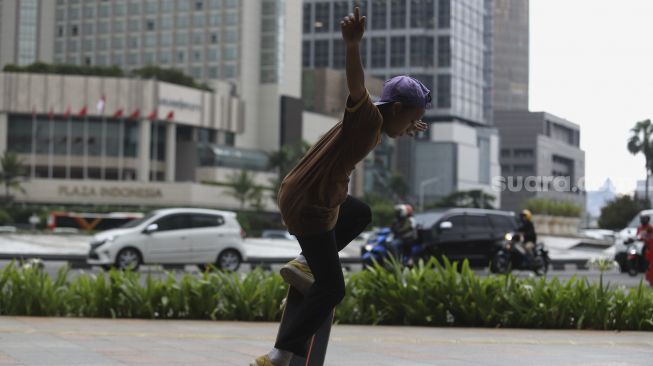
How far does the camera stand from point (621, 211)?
90625mm

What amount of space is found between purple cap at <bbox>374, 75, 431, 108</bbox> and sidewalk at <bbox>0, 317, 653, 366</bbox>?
254cm

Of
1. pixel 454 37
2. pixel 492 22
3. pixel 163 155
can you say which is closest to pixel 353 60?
pixel 163 155

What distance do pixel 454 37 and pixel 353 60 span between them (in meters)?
141

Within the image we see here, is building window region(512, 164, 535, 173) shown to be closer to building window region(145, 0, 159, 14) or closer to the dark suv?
building window region(145, 0, 159, 14)

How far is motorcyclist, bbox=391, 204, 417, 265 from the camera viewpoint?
21281 millimetres

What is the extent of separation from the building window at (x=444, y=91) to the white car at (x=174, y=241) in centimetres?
11889

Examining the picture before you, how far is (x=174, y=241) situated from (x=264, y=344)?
→ 16.9m

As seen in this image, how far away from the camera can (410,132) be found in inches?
179

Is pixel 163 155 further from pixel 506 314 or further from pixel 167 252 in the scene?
pixel 506 314

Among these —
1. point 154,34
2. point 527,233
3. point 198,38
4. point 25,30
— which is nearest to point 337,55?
point 198,38

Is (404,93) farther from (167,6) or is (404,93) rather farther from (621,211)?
(167,6)

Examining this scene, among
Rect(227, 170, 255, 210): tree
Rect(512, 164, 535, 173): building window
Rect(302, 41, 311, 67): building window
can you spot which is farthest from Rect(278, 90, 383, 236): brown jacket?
Rect(512, 164, 535, 173): building window

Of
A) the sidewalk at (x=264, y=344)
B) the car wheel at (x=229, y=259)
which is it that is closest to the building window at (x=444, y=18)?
the car wheel at (x=229, y=259)

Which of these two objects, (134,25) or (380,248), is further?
(134,25)
